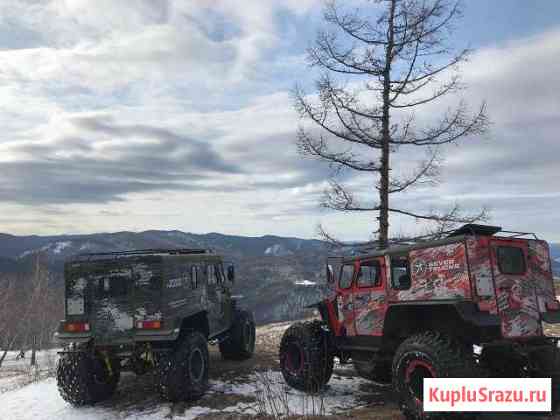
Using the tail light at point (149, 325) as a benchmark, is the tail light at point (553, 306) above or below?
above

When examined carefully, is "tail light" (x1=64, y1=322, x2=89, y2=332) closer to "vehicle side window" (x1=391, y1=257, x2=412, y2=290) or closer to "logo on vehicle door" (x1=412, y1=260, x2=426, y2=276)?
"vehicle side window" (x1=391, y1=257, x2=412, y2=290)

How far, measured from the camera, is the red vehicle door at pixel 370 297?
7.96 meters

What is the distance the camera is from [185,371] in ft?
27.3

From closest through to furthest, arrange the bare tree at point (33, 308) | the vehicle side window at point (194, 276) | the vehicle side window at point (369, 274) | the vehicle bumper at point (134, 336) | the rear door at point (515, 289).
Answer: the rear door at point (515, 289), the vehicle side window at point (369, 274), the vehicle bumper at point (134, 336), the vehicle side window at point (194, 276), the bare tree at point (33, 308)

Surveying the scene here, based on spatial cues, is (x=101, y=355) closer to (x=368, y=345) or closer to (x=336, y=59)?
(x=368, y=345)

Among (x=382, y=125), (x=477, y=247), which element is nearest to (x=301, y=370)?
(x=477, y=247)

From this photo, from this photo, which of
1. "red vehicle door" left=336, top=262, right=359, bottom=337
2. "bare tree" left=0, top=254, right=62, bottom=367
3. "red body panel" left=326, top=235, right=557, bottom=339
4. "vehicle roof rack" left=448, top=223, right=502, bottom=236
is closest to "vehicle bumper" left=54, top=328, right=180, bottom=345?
"red vehicle door" left=336, top=262, right=359, bottom=337

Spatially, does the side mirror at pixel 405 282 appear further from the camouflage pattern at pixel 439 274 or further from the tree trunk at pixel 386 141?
the tree trunk at pixel 386 141

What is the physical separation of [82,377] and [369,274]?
543 centimetres

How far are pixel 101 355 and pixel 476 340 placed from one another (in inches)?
252

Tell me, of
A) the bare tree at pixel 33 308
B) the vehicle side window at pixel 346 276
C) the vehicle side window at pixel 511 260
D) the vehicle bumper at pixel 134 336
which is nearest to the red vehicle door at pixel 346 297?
the vehicle side window at pixel 346 276

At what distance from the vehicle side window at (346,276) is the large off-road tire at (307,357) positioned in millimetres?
967

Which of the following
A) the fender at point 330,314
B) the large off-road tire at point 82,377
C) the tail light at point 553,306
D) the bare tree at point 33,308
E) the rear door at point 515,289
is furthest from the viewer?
the bare tree at point 33,308

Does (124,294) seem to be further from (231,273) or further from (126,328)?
(231,273)
